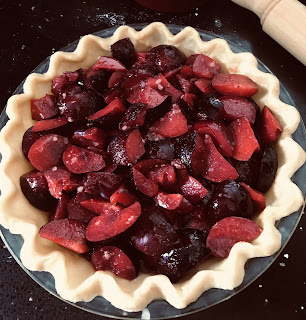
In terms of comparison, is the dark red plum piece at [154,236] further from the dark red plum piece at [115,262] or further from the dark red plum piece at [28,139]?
the dark red plum piece at [28,139]

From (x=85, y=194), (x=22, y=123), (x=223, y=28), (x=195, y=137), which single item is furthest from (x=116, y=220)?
(x=223, y=28)

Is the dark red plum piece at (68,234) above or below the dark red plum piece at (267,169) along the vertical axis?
below

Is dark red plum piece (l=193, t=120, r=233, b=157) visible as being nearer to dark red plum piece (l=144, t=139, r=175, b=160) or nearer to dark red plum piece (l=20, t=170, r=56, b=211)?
dark red plum piece (l=144, t=139, r=175, b=160)

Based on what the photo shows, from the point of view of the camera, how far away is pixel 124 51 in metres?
1.92

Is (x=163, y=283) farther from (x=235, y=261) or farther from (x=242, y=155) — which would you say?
(x=242, y=155)

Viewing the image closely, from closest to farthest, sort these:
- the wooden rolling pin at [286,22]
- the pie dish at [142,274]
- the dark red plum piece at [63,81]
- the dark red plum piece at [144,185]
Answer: the pie dish at [142,274] → the dark red plum piece at [144,185] → the dark red plum piece at [63,81] → the wooden rolling pin at [286,22]

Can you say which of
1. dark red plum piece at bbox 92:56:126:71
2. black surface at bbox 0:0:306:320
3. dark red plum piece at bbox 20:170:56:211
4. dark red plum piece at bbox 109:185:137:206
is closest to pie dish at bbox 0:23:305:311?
dark red plum piece at bbox 20:170:56:211

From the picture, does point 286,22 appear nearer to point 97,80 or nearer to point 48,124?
point 97,80

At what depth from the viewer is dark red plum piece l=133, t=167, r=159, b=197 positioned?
1545mm

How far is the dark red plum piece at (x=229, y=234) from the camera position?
1496 mm

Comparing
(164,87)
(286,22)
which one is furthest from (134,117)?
(286,22)

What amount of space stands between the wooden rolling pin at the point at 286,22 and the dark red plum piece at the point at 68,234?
4.26 ft

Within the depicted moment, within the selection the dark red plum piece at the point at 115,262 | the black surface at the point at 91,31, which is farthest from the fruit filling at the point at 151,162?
the black surface at the point at 91,31

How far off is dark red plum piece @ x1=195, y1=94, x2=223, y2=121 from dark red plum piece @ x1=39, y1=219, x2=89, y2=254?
590 mm
